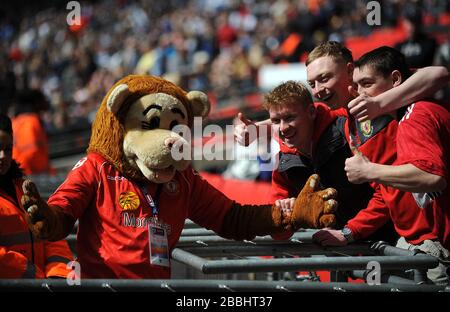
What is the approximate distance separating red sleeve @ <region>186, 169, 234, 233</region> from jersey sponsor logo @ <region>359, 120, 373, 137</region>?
699 millimetres

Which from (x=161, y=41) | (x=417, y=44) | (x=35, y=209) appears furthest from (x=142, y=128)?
(x=161, y=41)

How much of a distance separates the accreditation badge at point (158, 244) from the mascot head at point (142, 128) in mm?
207

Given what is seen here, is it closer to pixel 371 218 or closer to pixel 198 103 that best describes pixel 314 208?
pixel 371 218

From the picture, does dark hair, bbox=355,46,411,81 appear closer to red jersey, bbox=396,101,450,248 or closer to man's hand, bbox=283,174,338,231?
red jersey, bbox=396,101,450,248

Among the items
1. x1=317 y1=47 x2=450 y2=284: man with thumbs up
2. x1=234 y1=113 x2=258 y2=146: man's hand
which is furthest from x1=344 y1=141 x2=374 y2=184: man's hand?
x1=234 y1=113 x2=258 y2=146: man's hand

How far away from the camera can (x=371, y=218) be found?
4254 mm

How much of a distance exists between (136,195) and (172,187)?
7.6 inches

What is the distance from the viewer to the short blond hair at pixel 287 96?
4.45 metres

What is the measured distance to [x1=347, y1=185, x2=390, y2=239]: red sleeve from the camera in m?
4.22

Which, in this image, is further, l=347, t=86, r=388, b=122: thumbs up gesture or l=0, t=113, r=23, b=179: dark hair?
l=0, t=113, r=23, b=179: dark hair

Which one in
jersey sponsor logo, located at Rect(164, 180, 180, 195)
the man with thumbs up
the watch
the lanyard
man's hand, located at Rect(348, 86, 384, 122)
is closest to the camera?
the man with thumbs up

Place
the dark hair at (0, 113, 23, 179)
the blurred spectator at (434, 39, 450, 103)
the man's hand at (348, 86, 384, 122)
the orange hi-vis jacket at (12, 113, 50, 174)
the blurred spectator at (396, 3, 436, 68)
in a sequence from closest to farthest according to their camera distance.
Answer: the man's hand at (348, 86, 384, 122) < the dark hair at (0, 113, 23, 179) < the orange hi-vis jacket at (12, 113, 50, 174) < the blurred spectator at (396, 3, 436, 68) < the blurred spectator at (434, 39, 450, 103)
